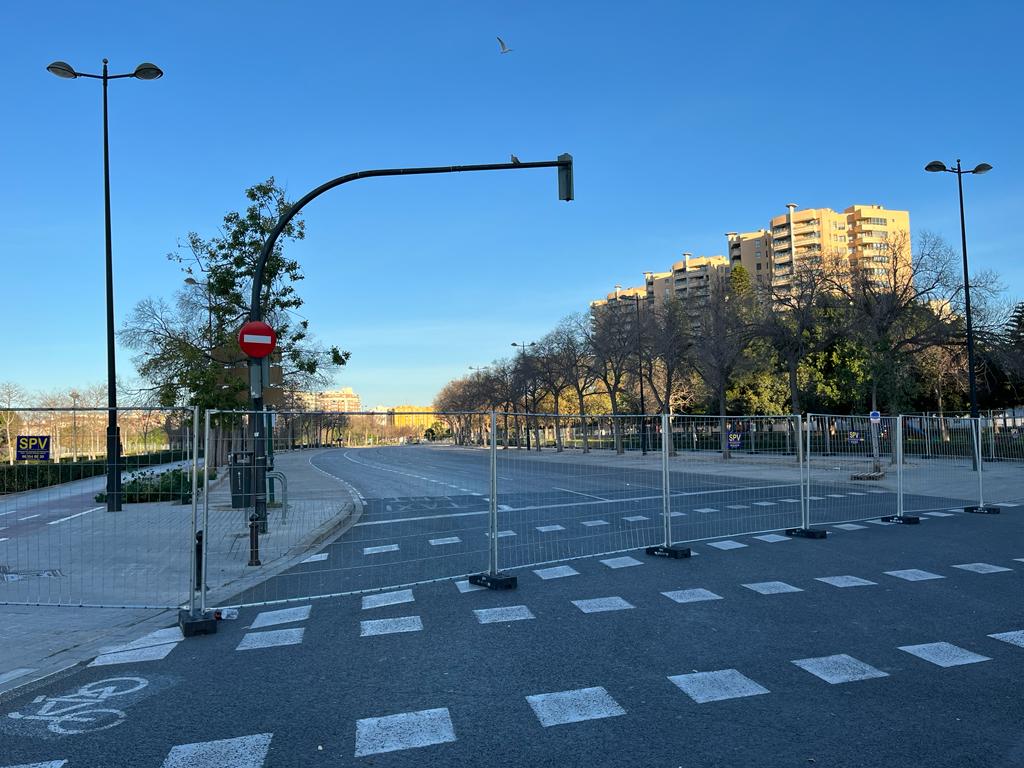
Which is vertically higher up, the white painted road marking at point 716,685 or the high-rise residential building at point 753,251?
the high-rise residential building at point 753,251

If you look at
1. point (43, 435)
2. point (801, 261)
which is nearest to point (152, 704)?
point (43, 435)

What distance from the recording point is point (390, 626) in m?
6.55

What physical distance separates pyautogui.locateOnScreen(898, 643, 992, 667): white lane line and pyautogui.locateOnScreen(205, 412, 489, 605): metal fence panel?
4.89 m

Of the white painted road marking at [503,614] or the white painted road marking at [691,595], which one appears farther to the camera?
the white painted road marking at [691,595]

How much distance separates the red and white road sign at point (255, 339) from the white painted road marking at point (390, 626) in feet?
16.2

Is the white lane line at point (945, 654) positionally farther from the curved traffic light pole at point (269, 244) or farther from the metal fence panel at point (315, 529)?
the curved traffic light pole at point (269, 244)

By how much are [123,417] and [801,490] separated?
9719mm

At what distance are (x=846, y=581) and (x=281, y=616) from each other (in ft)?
19.7

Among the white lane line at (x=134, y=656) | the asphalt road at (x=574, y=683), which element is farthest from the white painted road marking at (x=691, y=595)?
the white lane line at (x=134, y=656)

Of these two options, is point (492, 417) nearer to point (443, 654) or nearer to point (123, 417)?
point (443, 654)

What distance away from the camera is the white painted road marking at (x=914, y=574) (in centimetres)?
814

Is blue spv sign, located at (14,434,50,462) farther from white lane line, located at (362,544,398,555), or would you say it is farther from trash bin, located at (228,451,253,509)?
white lane line, located at (362,544,398,555)

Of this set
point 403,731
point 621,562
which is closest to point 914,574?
point 621,562

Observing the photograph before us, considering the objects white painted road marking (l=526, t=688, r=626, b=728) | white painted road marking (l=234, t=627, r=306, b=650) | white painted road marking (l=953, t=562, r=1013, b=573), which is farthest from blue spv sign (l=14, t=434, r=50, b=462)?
white painted road marking (l=953, t=562, r=1013, b=573)
